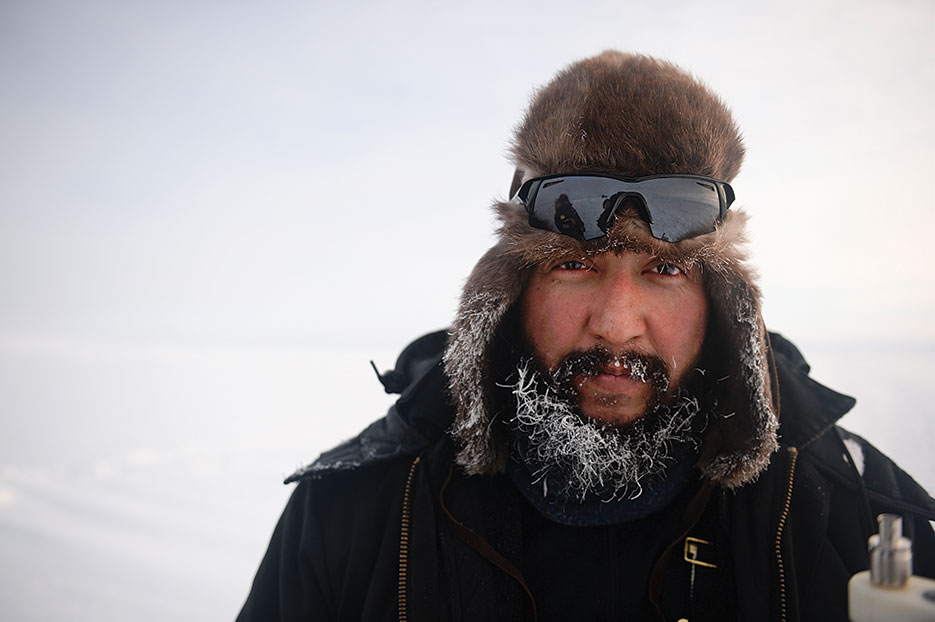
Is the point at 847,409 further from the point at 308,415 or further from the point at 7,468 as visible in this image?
the point at 7,468

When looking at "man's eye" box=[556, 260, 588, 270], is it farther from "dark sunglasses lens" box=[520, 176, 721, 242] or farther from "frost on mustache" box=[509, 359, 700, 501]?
"frost on mustache" box=[509, 359, 700, 501]

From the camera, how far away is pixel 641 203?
1411 mm

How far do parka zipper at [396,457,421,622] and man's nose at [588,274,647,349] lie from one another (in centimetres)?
69

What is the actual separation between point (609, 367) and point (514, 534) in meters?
0.54

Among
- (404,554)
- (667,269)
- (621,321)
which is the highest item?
(667,269)

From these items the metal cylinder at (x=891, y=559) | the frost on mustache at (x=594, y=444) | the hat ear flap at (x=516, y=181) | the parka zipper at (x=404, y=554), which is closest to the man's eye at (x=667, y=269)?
the frost on mustache at (x=594, y=444)

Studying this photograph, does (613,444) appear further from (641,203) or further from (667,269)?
(641,203)

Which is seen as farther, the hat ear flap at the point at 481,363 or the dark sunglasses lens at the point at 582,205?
the hat ear flap at the point at 481,363

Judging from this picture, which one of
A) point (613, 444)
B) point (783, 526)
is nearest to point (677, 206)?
point (613, 444)

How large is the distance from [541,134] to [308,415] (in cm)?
677

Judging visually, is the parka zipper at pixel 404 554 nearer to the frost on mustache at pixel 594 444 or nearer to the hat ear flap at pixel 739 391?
the frost on mustache at pixel 594 444

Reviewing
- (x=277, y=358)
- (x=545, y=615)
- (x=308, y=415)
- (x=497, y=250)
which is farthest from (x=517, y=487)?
(x=277, y=358)

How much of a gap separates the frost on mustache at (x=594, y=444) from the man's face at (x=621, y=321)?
0.16 ft

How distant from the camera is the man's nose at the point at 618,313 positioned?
140 centimetres
